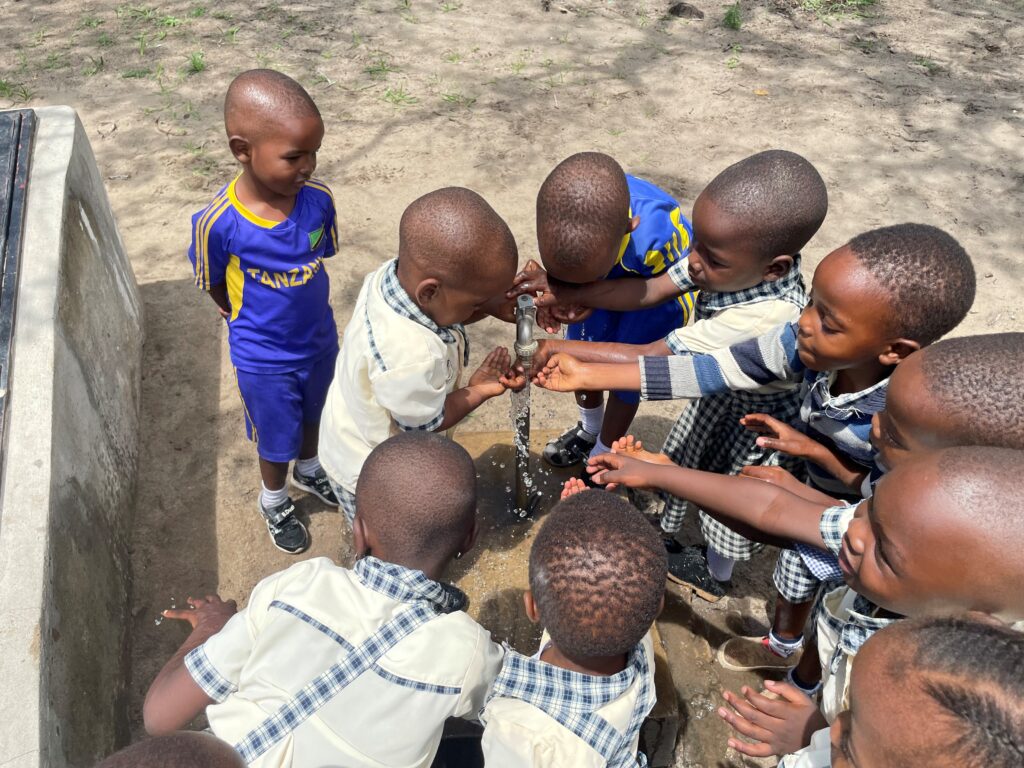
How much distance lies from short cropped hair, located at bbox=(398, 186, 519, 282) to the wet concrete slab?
1061mm

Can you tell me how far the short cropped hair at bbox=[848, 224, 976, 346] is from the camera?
1.77 metres

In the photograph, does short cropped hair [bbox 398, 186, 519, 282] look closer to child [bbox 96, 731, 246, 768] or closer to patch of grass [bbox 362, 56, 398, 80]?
child [bbox 96, 731, 246, 768]

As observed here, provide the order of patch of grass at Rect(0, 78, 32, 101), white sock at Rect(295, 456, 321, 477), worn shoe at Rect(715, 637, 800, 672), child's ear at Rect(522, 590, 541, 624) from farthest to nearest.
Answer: patch of grass at Rect(0, 78, 32, 101) < white sock at Rect(295, 456, 321, 477) < worn shoe at Rect(715, 637, 800, 672) < child's ear at Rect(522, 590, 541, 624)

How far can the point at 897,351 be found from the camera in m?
1.85

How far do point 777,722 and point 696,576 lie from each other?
3.34 feet

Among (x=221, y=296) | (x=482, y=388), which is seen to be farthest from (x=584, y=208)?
(x=221, y=296)

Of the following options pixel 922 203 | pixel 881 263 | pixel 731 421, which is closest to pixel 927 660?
pixel 881 263

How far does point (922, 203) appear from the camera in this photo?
479cm

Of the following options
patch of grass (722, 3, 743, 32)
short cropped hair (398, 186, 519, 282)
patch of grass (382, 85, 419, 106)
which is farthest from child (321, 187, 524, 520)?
patch of grass (722, 3, 743, 32)

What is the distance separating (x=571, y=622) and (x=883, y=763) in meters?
0.55

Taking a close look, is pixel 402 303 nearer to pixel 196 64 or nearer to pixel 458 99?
pixel 458 99

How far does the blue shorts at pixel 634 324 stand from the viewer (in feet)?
8.79

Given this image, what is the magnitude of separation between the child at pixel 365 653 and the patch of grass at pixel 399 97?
4424 mm

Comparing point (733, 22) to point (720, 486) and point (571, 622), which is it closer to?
point (720, 486)
